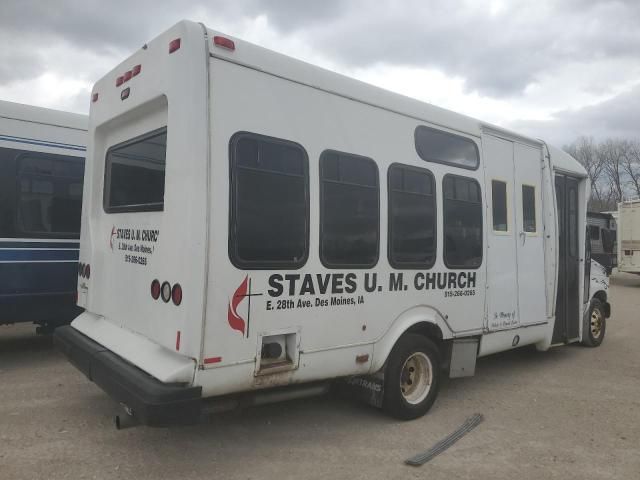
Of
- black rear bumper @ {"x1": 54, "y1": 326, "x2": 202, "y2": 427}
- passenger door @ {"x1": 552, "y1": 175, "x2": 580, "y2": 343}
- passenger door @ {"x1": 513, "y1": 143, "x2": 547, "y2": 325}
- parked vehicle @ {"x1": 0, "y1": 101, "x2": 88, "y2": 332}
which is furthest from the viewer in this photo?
passenger door @ {"x1": 552, "y1": 175, "x2": 580, "y2": 343}

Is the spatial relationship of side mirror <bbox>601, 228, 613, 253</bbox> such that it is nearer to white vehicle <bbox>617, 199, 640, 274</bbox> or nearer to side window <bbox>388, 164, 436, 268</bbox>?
side window <bbox>388, 164, 436, 268</bbox>

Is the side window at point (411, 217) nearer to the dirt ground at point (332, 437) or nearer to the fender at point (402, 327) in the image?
the fender at point (402, 327)

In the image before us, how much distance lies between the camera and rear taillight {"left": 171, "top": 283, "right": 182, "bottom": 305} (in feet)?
10.9

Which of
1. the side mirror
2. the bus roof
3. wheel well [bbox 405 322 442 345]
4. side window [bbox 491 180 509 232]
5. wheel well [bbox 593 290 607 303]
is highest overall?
the bus roof

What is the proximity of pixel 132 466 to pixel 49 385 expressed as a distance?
2.27 meters

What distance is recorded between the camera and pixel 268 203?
3.57 metres

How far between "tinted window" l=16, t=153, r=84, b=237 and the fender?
423 cm

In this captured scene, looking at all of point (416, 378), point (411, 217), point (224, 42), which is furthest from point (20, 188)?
point (416, 378)

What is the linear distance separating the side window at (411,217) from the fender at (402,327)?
416 mm

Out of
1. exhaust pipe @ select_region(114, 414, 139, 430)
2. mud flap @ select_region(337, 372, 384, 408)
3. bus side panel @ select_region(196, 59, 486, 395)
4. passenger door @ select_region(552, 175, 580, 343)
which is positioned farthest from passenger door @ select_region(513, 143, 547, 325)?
exhaust pipe @ select_region(114, 414, 139, 430)

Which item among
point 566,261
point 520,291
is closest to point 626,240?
point 566,261

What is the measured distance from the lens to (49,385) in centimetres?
532

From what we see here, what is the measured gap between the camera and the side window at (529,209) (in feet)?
19.1

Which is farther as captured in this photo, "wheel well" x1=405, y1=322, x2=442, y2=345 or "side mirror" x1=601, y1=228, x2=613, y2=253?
"side mirror" x1=601, y1=228, x2=613, y2=253
